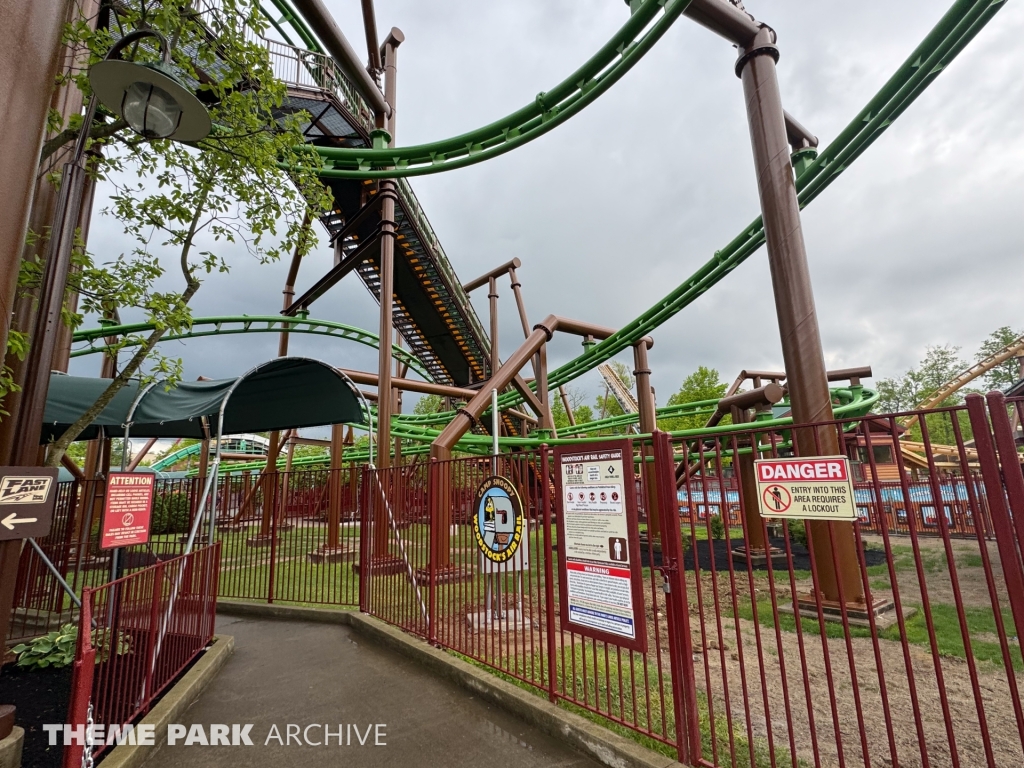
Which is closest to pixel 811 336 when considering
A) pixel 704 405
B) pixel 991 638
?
pixel 991 638

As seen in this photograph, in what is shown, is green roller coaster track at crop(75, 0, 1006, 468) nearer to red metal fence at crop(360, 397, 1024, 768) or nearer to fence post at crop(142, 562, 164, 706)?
red metal fence at crop(360, 397, 1024, 768)

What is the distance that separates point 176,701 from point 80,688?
5.99 feet

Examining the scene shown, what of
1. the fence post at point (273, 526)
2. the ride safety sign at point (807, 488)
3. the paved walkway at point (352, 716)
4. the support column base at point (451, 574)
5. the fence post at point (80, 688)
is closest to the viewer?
the ride safety sign at point (807, 488)

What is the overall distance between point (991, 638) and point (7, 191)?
32.2ft

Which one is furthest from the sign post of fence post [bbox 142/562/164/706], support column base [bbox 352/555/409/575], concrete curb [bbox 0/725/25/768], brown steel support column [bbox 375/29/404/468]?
brown steel support column [bbox 375/29/404/468]

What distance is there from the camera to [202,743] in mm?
4027

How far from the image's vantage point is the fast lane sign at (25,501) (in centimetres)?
304


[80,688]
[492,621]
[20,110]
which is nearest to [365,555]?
[492,621]

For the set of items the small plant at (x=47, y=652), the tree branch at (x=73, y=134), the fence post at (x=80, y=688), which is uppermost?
the tree branch at (x=73, y=134)

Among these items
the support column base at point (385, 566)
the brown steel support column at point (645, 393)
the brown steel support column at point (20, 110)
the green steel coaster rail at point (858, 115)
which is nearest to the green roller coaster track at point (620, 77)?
the green steel coaster rail at point (858, 115)

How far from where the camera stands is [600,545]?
382cm

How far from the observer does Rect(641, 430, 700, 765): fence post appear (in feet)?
10.8

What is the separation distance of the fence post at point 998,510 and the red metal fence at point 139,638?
4.68 m

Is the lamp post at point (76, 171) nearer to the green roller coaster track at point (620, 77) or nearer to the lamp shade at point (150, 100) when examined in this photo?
Result: the lamp shade at point (150, 100)
